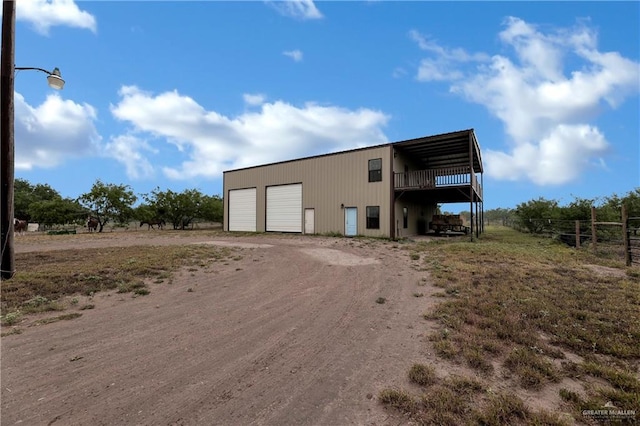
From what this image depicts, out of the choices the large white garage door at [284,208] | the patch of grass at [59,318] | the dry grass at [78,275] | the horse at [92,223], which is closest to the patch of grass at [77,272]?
Answer: the dry grass at [78,275]

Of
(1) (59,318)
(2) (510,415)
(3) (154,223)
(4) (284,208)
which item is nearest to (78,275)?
(1) (59,318)

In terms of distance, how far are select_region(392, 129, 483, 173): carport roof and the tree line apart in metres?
24.4

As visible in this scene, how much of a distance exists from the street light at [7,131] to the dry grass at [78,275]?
71cm

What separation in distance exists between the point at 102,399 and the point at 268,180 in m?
21.3

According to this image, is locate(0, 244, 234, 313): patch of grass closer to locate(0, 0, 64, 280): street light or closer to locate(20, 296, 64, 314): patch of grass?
locate(20, 296, 64, 314): patch of grass

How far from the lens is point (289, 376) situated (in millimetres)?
2879

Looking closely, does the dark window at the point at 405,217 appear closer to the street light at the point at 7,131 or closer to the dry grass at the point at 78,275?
the dry grass at the point at 78,275

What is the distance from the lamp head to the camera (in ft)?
22.1

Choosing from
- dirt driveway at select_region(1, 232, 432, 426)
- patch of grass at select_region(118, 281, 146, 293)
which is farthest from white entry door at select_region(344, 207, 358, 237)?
patch of grass at select_region(118, 281, 146, 293)

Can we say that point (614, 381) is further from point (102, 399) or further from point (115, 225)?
point (115, 225)

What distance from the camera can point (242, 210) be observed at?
2519cm

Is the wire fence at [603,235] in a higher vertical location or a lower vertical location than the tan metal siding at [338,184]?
lower

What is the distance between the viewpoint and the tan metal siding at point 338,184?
17766mm

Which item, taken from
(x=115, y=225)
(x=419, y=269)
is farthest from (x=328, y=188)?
(x=115, y=225)
